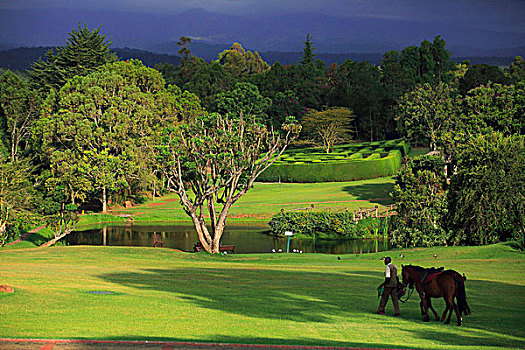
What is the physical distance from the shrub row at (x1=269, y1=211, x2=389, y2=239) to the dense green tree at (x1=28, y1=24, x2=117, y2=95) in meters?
50.5

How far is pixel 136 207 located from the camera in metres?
75.1

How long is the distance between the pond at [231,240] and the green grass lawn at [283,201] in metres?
4.36

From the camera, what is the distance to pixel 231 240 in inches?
2112

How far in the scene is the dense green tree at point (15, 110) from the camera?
92188 millimetres

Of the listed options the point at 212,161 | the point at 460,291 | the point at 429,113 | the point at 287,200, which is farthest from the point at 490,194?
the point at 429,113

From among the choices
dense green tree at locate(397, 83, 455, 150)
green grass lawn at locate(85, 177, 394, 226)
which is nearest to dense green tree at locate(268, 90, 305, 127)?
dense green tree at locate(397, 83, 455, 150)

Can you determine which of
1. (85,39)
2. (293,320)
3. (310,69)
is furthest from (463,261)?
(310,69)

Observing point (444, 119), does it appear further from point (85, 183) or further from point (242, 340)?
point (242, 340)

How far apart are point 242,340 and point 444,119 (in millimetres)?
89167

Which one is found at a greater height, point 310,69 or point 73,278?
point 310,69

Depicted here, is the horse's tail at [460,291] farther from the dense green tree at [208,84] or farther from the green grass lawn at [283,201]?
the dense green tree at [208,84]

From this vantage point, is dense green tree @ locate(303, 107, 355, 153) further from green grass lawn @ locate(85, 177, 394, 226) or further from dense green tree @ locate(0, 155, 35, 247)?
dense green tree @ locate(0, 155, 35, 247)

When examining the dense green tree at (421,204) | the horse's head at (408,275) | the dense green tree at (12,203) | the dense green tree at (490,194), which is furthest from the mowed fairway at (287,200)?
the horse's head at (408,275)

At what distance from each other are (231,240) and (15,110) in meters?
55.0
